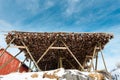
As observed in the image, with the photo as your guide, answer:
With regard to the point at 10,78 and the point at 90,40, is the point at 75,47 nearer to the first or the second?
the point at 90,40

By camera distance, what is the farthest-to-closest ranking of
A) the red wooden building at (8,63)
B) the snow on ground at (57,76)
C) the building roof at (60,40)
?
the red wooden building at (8,63), the building roof at (60,40), the snow on ground at (57,76)

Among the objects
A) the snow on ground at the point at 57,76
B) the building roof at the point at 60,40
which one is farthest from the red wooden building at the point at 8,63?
the snow on ground at the point at 57,76

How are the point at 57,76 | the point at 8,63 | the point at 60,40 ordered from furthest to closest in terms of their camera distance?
the point at 8,63
the point at 60,40
the point at 57,76

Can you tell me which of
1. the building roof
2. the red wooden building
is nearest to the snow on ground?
the building roof

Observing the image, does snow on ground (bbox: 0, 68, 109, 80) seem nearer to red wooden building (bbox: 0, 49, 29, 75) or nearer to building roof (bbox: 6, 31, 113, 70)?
building roof (bbox: 6, 31, 113, 70)

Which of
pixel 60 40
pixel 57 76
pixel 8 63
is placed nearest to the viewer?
pixel 57 76

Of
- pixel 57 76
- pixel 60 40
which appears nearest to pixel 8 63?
pixel 60 40

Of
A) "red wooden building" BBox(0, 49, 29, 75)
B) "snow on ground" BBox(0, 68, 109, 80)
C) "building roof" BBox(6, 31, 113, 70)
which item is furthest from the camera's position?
"red wooden building" BBox(0, 49, 29, 75)

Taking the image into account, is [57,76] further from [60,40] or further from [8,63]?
[8,63]

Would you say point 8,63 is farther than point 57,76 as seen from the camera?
Yes

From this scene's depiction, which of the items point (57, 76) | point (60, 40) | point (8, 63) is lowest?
point (57, 76)

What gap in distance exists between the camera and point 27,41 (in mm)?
19922

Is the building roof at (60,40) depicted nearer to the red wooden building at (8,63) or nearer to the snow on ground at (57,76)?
the snow on ground at (57,76)

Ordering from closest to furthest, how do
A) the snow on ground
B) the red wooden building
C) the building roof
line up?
1. the snow on ground
2. the building roof
3. the red wooden building
